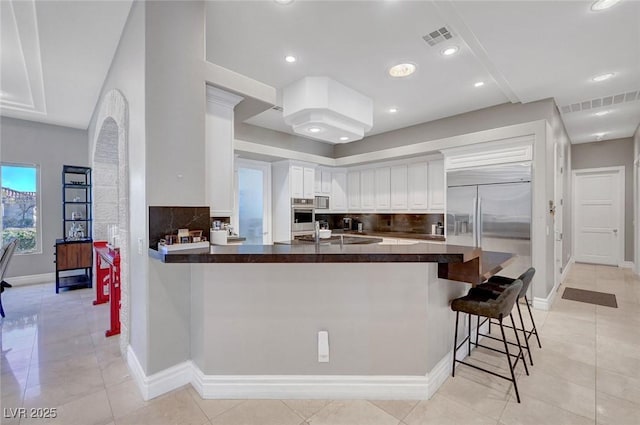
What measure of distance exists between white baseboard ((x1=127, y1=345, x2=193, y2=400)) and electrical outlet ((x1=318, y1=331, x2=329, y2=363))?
1047 millimetres

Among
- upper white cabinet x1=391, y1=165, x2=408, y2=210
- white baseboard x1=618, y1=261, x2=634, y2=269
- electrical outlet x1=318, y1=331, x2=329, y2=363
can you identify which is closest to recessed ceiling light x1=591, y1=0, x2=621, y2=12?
electrical outlet x1=318, y1=331, x2=329, y2=363

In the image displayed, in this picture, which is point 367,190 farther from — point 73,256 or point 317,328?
point 73,256

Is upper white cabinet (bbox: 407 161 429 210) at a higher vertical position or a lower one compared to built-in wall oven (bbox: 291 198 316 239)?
higher

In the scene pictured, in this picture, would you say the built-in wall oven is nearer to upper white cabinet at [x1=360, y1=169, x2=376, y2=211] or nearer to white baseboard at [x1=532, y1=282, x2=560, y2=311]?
upper white cabinet at [x1=360, y1=169, x2=376, y2=211]

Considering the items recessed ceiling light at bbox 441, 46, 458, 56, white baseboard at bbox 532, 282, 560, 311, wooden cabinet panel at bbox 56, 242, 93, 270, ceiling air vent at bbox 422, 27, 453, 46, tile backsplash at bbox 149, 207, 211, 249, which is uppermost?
ceiling air vent at bbox 422, 27, 453, 46

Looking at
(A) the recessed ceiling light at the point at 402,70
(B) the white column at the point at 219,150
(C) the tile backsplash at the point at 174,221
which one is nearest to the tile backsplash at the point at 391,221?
(A) the recessed ceiling light at the point at 402,70

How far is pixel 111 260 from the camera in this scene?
2969 mm

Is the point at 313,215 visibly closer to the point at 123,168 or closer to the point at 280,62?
the point at 280,62

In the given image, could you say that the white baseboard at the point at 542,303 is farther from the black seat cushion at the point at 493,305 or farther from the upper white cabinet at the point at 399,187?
the upper white cabinet at the point at 399,187

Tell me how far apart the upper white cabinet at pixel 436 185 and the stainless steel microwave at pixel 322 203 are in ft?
6.94

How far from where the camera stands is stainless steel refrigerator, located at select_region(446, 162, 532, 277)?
4.01 m

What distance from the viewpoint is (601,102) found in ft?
13.8

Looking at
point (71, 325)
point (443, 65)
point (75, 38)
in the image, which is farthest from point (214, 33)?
point (71, 325)

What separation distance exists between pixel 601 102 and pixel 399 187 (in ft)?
10.3
